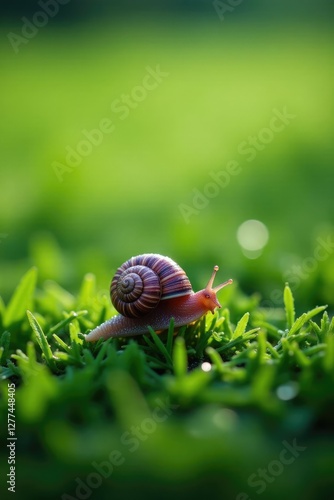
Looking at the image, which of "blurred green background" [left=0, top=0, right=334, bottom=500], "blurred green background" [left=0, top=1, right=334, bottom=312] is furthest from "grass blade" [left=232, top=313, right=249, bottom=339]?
"blurred green background" [left=0, top=1, right=334, bottom=312]

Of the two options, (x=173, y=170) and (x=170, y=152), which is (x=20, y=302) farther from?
(x=170, y=152)

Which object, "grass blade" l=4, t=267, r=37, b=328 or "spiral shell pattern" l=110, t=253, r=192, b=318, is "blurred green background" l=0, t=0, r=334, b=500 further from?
"grass blade" l=4, t=267, r=37, b=328

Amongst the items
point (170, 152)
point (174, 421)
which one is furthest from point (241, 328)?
point (170, 152)

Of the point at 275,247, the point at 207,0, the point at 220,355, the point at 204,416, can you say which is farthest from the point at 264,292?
the point at 207,0

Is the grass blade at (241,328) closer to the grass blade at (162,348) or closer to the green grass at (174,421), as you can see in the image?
the green grass at (174,421)

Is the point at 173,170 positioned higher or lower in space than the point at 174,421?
higher

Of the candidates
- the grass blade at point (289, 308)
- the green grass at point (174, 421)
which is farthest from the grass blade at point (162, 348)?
the grass blade at point (289, 308)

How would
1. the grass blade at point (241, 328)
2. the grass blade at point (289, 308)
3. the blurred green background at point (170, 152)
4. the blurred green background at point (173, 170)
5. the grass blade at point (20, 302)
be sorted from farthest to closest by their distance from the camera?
the blurred green background at point (170, 152) < the grass blade at point (20, 302) < the grass blade at point (289, 308) < the grass blade at point (241, 328) < the blurred green background at point (173, 170)
